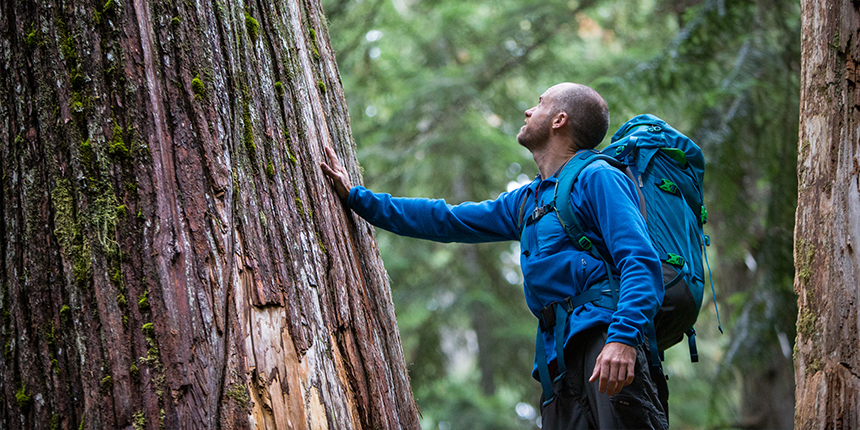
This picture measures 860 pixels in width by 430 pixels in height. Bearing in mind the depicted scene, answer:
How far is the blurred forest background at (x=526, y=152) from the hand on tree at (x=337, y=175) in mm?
4128

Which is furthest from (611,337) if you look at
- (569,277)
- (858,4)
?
(858,4)

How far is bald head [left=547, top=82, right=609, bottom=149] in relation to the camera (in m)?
2.93

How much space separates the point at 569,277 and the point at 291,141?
125 cm

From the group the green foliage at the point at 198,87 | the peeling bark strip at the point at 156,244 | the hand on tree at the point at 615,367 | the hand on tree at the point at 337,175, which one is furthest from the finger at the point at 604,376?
the green foliage at the point at 198,87

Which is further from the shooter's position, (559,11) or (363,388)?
(559,11)

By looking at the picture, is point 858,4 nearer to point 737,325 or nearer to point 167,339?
point 167,339

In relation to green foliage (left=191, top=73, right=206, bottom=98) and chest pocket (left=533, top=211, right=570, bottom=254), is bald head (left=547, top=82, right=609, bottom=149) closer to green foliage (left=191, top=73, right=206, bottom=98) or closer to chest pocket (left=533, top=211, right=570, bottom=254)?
chest pocket (left=533, top=211, right=570, bottom=254)

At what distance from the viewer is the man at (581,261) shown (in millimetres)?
2240

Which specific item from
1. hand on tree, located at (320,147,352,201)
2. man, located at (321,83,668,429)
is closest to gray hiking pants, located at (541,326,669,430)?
man, located at (321,83,668,429)

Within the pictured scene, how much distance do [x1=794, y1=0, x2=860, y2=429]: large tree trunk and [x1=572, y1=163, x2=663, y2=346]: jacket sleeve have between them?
0.91 meters

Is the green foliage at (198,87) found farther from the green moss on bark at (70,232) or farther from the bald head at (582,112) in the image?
the bald head at (582,112)

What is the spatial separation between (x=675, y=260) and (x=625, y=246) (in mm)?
345

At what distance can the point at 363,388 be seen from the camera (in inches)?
87.9

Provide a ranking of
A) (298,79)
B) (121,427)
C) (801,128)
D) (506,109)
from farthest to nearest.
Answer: (506,109), (801,128), (298,79), (121,427)
